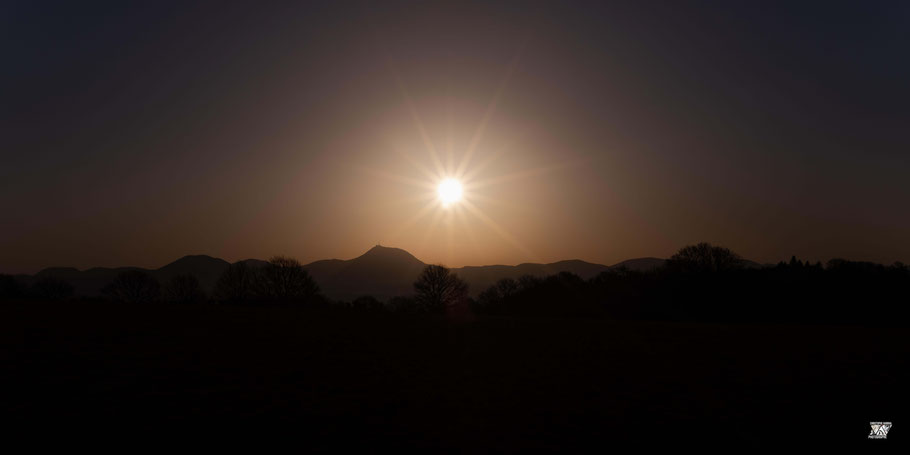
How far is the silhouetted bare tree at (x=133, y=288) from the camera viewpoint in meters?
93.8

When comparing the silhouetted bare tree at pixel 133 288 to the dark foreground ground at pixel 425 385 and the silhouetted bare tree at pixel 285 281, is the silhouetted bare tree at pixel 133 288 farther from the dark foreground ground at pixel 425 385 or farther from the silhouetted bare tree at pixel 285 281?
the dark foreground ground at pixel 425 385

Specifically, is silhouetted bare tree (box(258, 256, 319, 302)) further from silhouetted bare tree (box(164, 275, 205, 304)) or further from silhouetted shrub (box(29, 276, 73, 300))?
silhouetted shrub (box(29, 276, 73, 300))

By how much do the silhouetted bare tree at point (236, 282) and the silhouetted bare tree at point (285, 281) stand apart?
202 centimetres

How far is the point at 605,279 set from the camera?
109 metres

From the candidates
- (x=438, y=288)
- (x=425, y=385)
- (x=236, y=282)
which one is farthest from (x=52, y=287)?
(x=425, y=385)

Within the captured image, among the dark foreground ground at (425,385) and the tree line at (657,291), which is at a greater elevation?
the tree line at (657,291)

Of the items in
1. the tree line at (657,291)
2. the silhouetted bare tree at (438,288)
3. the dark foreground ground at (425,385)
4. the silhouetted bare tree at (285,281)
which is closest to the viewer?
the dark foreground ground at (425,385)

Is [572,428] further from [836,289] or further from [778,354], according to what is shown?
[836,289]

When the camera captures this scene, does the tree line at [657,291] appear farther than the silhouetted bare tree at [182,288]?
No

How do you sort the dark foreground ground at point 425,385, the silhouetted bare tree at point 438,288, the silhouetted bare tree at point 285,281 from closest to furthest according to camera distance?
Answer: the dark foreground ground at point 425,385 < the silhouetted bare tree at point 285,281 < the silhouetted bare tree at point 438,288

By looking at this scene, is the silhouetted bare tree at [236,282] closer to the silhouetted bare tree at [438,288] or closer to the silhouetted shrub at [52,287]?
the silhouetted bare tree at [438,288]

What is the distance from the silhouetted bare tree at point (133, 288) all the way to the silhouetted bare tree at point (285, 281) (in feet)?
81.0

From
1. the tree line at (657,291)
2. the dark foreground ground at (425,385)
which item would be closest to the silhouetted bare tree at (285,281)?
the tree line at (657,291)

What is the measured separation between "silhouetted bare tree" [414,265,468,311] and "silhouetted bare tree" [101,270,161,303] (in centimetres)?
5260
